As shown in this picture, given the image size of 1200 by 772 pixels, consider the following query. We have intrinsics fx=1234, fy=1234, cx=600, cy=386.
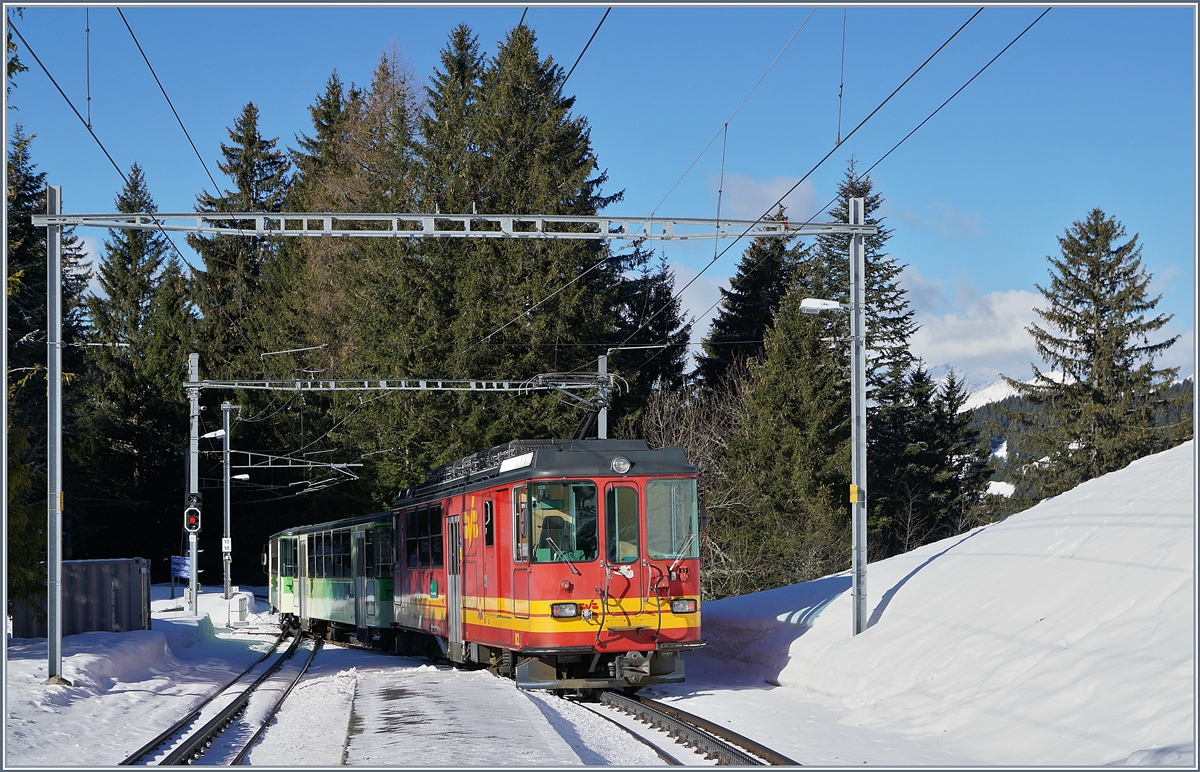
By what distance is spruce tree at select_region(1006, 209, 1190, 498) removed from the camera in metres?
44.3

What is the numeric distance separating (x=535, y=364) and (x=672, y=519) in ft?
95.2

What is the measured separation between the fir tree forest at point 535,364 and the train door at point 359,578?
1115 centimetres

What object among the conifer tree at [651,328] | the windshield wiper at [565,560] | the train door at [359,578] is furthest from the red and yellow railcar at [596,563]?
the conifer tree at [651,328]

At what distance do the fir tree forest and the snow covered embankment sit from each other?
17.1 meters

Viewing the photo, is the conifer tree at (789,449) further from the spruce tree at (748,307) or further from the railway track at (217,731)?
the railway track at (217,731)

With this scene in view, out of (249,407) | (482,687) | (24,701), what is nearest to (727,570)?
(482,687)

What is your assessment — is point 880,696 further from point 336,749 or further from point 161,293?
point 161,293

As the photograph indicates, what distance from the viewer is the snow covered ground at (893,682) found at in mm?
9789

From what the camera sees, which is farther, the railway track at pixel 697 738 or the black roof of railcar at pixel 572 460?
the black roof of railcar at pixel 572 460

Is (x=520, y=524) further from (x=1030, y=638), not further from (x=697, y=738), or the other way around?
(x=1030, y=638)

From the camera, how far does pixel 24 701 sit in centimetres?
1273

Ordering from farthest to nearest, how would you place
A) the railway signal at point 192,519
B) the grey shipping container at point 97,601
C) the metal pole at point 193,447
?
1. the metal pole at point 193,447
2. the railway signal at point 192,519
3. the grey shipping container at point 97,601

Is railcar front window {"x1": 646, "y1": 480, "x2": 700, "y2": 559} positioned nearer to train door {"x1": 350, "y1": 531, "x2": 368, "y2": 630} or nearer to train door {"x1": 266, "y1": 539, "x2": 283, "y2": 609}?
train door {"x1": 350, "y1": 531, "x2": 368, "y2": 630}

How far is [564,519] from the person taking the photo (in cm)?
1456
